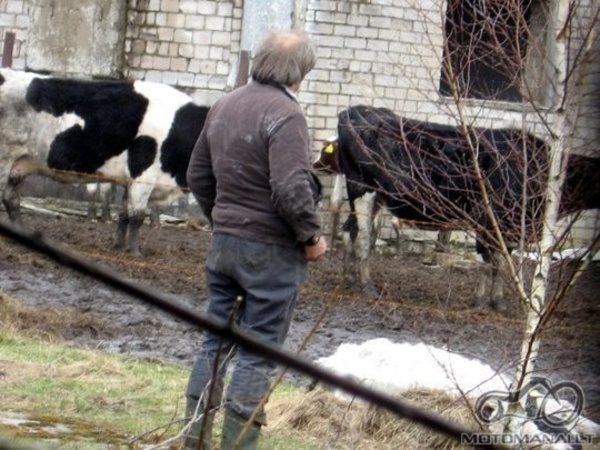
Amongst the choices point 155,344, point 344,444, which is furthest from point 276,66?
point 155,344

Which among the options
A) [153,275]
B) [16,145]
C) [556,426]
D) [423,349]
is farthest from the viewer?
[16,145]

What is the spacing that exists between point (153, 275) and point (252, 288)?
718cm

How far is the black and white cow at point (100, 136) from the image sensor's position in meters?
13.4

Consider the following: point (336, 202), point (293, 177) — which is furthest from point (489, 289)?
point (293, 177)

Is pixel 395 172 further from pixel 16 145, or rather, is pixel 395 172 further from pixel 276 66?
pixel 276 66

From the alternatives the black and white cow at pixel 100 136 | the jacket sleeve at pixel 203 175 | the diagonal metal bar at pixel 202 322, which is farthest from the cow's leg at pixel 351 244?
the diagonal metal bar at pixel 202 322

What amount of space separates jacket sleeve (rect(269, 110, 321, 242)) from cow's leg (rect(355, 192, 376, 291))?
25.7 ft

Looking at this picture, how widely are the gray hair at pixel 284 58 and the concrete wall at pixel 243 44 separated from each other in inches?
446

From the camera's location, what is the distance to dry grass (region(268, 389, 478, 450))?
6363 mm

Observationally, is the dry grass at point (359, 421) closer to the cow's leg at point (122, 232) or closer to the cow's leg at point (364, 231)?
the cow's leg at point (364, 231)

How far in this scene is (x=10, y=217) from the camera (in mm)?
13734

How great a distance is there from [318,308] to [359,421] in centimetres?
515

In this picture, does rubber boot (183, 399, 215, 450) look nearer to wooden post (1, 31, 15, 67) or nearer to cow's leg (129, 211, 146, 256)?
cow's leg (129, 211, 146, 256)

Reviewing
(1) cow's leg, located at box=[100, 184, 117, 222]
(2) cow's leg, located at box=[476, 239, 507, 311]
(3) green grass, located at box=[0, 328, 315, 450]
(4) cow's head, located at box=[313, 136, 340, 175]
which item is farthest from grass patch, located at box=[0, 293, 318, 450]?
(1) cow's leg, located at box=[100, 184, 117, 222]
